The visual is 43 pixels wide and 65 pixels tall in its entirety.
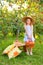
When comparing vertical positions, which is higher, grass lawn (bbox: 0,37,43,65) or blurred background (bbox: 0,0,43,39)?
blurred background (bbox: 0,0,43,39)

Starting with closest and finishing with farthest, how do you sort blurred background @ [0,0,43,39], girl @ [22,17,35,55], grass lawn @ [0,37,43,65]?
grass lawn @ [0,37,43,65]
girl @ [22,17,35,55]
blurred background @ [0,0,43,39]

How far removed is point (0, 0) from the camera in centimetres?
722

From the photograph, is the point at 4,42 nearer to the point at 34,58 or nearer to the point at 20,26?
the point at 20,26

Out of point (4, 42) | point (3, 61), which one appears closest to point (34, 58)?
point (3, 61)

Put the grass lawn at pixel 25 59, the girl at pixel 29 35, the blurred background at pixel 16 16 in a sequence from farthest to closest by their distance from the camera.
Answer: the blurred background at pixel 16 16
the girl at pixel 29 35
the grass lawn at pixel 25 59

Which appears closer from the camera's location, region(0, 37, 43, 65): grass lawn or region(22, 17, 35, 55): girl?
region(0, 37, 43, 65): grass lawn

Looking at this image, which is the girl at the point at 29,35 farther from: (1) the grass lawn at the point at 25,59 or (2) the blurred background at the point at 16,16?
(2) the blurred background at the point at 16,16

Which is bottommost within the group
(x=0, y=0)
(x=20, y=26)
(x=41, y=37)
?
(x=41, y=37)

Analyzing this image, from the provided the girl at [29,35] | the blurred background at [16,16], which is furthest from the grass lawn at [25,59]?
the blurred background at [16,16]

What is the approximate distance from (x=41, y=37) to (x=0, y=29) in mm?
1502

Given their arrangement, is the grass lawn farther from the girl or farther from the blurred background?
the blurred background

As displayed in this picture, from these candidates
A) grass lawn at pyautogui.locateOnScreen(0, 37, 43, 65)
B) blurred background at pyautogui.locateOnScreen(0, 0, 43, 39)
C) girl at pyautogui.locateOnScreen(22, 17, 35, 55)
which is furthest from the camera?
blurred background at pyautogui.locateOnScreen(0, 0, 43, 39)

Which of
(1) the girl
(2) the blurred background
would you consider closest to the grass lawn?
(1) the girl

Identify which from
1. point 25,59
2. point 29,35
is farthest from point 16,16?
point 25,59
